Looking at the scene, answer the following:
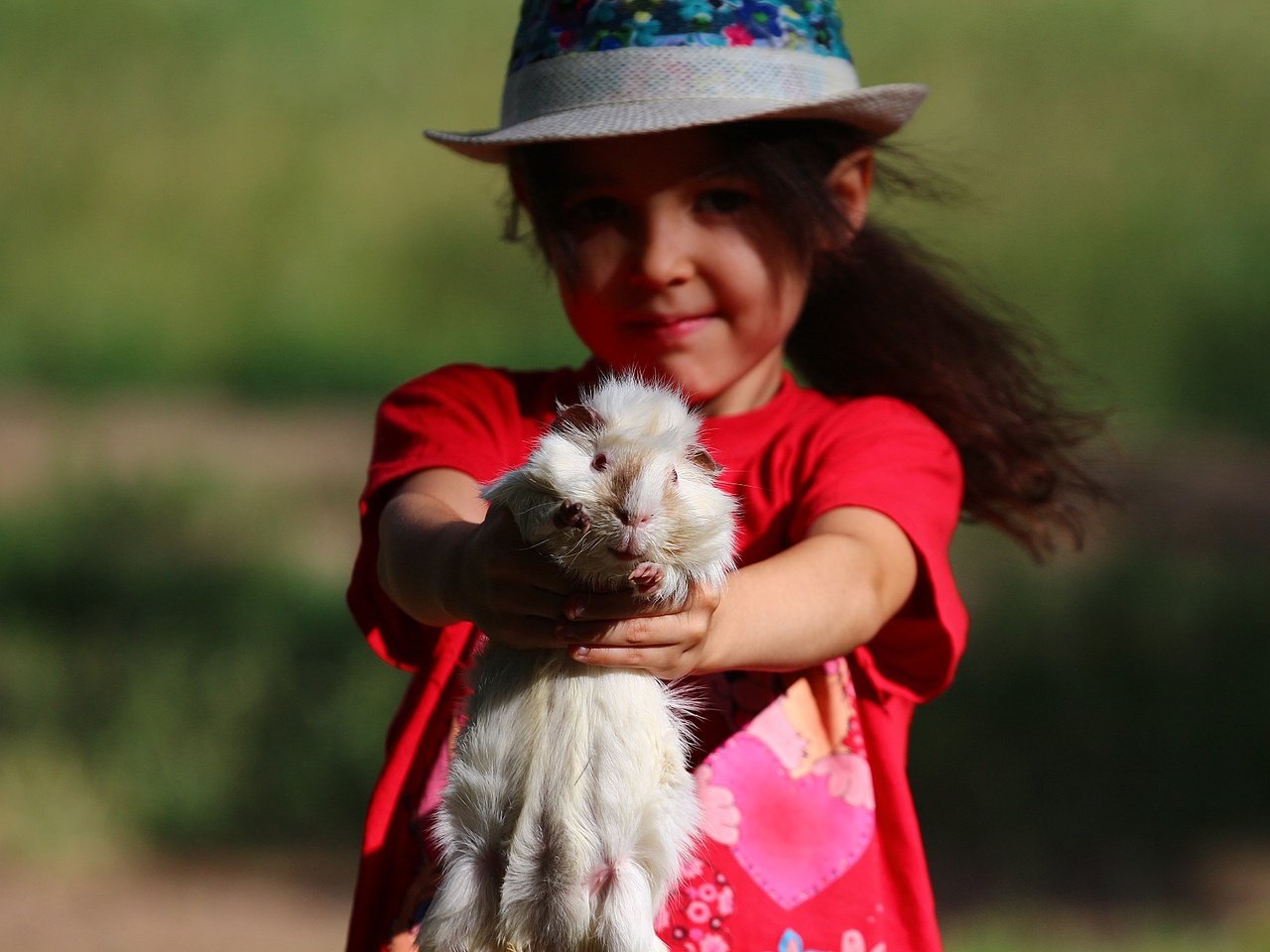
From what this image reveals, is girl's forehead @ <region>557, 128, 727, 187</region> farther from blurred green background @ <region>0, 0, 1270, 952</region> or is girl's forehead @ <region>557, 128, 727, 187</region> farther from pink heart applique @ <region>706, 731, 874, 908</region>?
blurred green background @ <region>0, 0, 1270, 952</region>

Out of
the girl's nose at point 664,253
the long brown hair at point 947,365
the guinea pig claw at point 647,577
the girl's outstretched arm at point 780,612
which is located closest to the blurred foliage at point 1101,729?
the long brown hair at point 947,365

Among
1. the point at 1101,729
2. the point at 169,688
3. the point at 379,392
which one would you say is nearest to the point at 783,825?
the point at 1101,729

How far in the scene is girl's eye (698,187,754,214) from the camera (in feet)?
4.50

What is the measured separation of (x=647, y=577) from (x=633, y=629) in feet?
0.21

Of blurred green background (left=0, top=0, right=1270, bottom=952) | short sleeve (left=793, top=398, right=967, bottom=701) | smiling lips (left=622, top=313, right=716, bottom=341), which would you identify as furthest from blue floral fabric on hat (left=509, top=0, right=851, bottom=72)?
blurred green background (left=0, top=0, right=1270, bottom=952)

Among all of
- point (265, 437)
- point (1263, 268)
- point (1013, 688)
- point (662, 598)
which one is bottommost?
point (1013, 688)

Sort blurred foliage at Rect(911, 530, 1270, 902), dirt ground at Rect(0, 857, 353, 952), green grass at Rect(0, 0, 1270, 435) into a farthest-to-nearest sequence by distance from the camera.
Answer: green grass at Rect(0, 0, 1270, 435) < blurred foliage at Rect(911, 530, 1270, 902) < dirt ground at Rect(0, 857, 353, 952)

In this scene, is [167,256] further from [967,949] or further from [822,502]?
[822,502]

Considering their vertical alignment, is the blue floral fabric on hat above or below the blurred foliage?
above

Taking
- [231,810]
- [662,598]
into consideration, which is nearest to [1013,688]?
[231,810]

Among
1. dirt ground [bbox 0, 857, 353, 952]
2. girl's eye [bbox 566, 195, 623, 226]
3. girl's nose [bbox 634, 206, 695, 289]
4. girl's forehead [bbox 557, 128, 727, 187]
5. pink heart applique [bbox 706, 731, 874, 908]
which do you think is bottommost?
dirt ground [bbox 0, 857, 353, 952]

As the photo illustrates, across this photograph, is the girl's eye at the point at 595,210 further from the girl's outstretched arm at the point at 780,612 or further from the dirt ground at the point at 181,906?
the dirt ground at the point at 181,906

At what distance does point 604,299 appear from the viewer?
1.37 m

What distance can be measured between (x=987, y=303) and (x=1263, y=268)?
249cm
